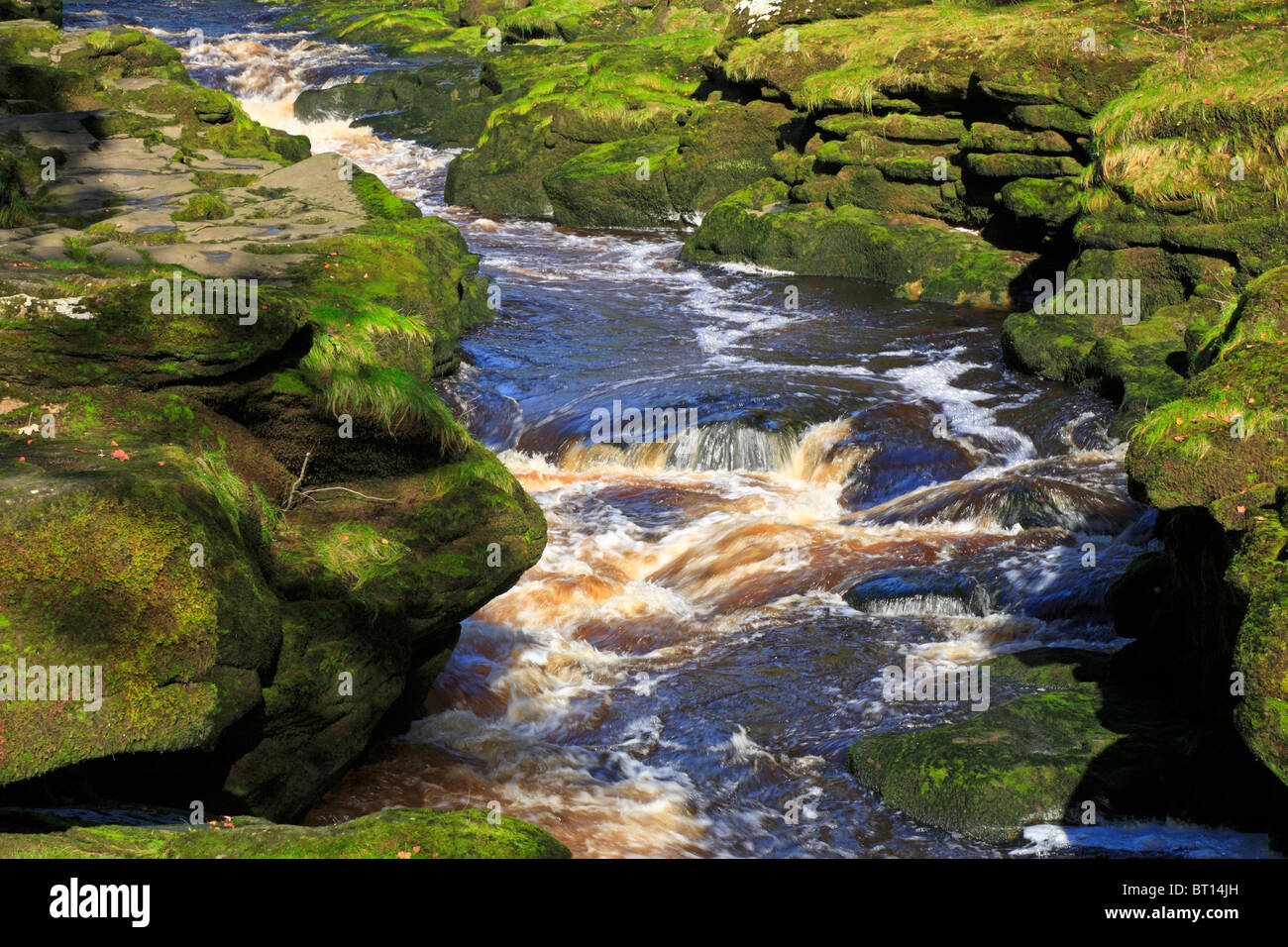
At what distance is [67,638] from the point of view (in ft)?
14.0

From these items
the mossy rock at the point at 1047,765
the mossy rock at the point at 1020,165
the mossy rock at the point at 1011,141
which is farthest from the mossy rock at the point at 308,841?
the mossy rock at the point at 1011,141

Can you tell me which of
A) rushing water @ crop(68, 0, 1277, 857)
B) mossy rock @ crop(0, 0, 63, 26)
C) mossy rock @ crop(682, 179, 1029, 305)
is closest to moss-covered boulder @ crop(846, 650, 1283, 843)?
rushing water @ crop(68, 0, 1277, 857)

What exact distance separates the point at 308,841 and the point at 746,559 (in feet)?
22.6

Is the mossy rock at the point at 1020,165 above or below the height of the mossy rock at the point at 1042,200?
above

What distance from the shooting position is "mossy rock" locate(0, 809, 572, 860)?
11.6 feet

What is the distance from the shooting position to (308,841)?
3.64 metres

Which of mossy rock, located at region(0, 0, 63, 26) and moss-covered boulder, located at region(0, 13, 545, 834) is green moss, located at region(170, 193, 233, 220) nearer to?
moss-covered boulder, located at region(0, 13, 545, 834)

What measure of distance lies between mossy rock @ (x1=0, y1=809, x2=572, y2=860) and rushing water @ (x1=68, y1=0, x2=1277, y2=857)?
248 centimetres

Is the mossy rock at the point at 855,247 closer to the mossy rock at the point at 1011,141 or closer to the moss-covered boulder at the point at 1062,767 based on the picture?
the mossy rock at the point at 1011,141

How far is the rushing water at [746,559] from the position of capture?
6.83 metres

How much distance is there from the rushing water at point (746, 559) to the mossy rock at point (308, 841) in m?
2.48

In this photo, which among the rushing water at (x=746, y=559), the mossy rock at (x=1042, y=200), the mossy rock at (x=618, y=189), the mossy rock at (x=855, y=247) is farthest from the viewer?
the mossy rock at (x=618, y=189)

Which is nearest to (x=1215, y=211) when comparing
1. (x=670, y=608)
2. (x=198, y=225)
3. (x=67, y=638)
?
(x=670, y=608)

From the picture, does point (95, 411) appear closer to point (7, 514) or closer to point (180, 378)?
point (180, 378)
